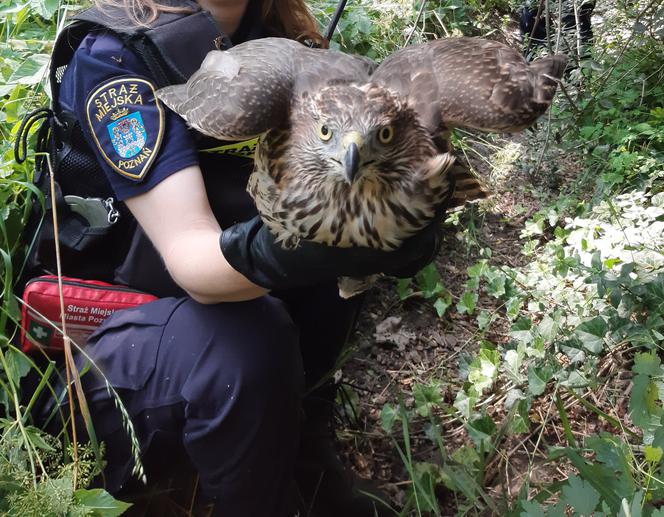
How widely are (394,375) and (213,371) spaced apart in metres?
1.28

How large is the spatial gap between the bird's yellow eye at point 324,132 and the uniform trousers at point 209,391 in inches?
23.6

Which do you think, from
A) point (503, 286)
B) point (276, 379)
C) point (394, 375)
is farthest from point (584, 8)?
point (276, 379)

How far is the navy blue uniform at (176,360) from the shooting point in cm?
176

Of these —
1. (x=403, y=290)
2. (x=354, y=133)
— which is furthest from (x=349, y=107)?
(x=403, y=290)

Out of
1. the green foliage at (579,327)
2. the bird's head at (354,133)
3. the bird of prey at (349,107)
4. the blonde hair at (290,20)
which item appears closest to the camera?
the bird's head at (354,133)

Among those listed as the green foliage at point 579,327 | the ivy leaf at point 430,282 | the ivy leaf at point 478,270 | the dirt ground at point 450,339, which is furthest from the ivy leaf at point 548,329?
the ivy leaf at point 430,282

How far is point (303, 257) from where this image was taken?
5.22ft

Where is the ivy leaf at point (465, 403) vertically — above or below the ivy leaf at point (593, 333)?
below

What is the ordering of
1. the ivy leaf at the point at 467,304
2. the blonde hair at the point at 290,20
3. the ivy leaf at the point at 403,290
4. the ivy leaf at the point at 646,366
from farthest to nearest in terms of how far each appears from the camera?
the ivy leaf at the point at 403,290, the ivy leaf at the point at 467,304, the blonde hair at the point at 290,20, the ivy leaf at the point at 646,366

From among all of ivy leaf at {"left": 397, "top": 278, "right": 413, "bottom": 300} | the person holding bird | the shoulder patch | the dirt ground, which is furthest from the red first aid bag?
ivy leaf at {"left": 397, "top": 278, "right": 413, "bottom": 300}

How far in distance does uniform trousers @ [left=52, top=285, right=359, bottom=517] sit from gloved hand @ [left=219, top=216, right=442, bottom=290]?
0.22 m

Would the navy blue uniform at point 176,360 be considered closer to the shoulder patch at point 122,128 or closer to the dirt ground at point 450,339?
the shoulder patch at point 122,128

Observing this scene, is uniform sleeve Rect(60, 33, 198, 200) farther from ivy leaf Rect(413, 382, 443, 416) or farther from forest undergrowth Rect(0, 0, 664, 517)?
ivy leaf Rect(413, 382, 443, 416)

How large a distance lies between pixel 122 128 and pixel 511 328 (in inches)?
63.0
